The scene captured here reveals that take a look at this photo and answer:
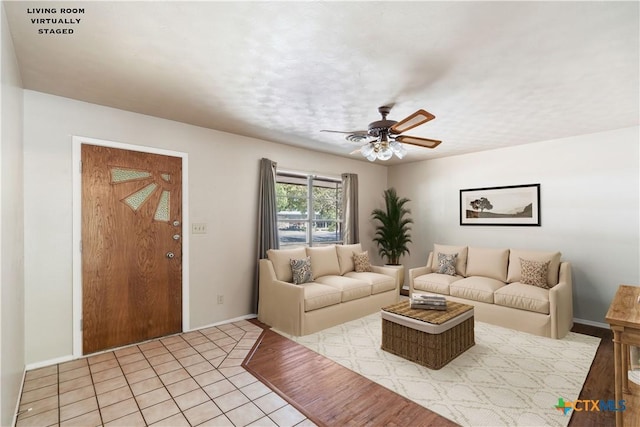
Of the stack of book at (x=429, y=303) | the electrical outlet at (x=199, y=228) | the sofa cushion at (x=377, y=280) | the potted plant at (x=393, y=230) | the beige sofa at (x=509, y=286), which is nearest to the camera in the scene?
the stack of book at (x=429, y=303)

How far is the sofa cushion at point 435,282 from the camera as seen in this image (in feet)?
14.5

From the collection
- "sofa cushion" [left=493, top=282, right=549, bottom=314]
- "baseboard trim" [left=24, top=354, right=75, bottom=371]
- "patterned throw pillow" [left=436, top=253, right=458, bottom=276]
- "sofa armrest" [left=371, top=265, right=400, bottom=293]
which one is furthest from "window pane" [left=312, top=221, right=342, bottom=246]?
"baseboard trim" [left=24, top=354, right=75, bottom=371]

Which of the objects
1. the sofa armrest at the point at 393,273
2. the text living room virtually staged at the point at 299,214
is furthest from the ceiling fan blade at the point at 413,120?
the sofa armrest at the point at 393,273

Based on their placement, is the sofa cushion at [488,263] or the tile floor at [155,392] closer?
the tile floor at [155,392]

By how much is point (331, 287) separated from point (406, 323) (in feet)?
3.98

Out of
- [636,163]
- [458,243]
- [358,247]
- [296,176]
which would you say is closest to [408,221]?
[458,243]

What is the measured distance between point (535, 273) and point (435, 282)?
1273 millimetres

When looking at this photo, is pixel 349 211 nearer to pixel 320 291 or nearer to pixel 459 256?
pixel 459 256

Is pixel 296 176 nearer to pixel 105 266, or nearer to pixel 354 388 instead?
pixel 105 266

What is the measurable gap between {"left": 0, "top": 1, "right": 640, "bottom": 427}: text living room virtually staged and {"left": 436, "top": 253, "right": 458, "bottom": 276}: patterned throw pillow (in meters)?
0.05

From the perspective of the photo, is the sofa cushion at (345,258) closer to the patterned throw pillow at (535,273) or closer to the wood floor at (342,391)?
the wood floor at (342,391)

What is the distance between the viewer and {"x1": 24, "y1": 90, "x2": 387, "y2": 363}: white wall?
9.18 feet

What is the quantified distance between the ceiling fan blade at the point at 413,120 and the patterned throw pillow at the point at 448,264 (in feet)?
9.22

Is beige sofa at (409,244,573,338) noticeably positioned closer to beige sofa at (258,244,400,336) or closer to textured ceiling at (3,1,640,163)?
beige sofa at (258,244,400,336)
